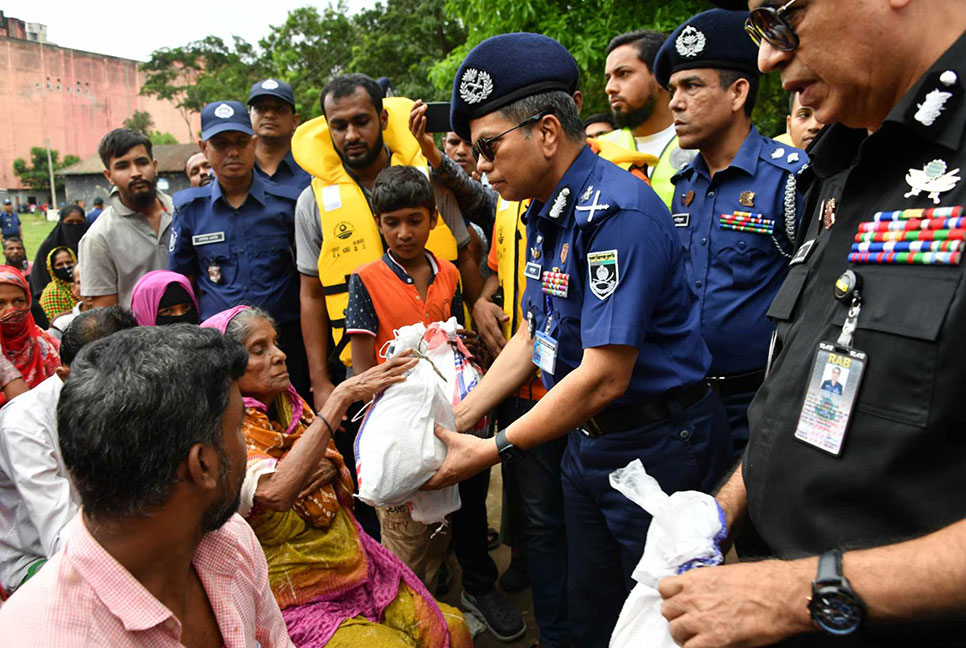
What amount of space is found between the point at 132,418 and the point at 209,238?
289 centimetres

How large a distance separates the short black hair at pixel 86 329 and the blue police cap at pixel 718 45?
8.95 feet

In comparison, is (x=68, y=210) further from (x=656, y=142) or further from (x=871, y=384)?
(x=871, y=384)

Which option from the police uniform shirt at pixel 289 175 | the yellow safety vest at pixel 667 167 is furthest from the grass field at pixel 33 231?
the yellow safety vest at pixel 667 167

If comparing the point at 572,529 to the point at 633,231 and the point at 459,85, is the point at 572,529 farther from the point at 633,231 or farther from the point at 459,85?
the point at 459,85

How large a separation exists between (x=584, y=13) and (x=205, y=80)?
43.2 meters

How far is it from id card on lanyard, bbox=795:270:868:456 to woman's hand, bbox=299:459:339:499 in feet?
5.70

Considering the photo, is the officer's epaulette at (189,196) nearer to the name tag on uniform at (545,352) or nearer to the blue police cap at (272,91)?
the blue police cap at (272,91)

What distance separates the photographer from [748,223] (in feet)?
8.66

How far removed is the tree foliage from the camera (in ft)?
23.9

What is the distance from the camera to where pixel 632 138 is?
12.5ft

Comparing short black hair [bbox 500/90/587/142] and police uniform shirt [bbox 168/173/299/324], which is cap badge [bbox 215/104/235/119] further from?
short black hair [bbox 500/90/587/142]

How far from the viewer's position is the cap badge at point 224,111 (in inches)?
157

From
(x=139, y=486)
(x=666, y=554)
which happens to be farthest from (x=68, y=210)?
(x=666, y=554)

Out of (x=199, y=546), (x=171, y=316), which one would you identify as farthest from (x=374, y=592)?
(x=171, y=316)
